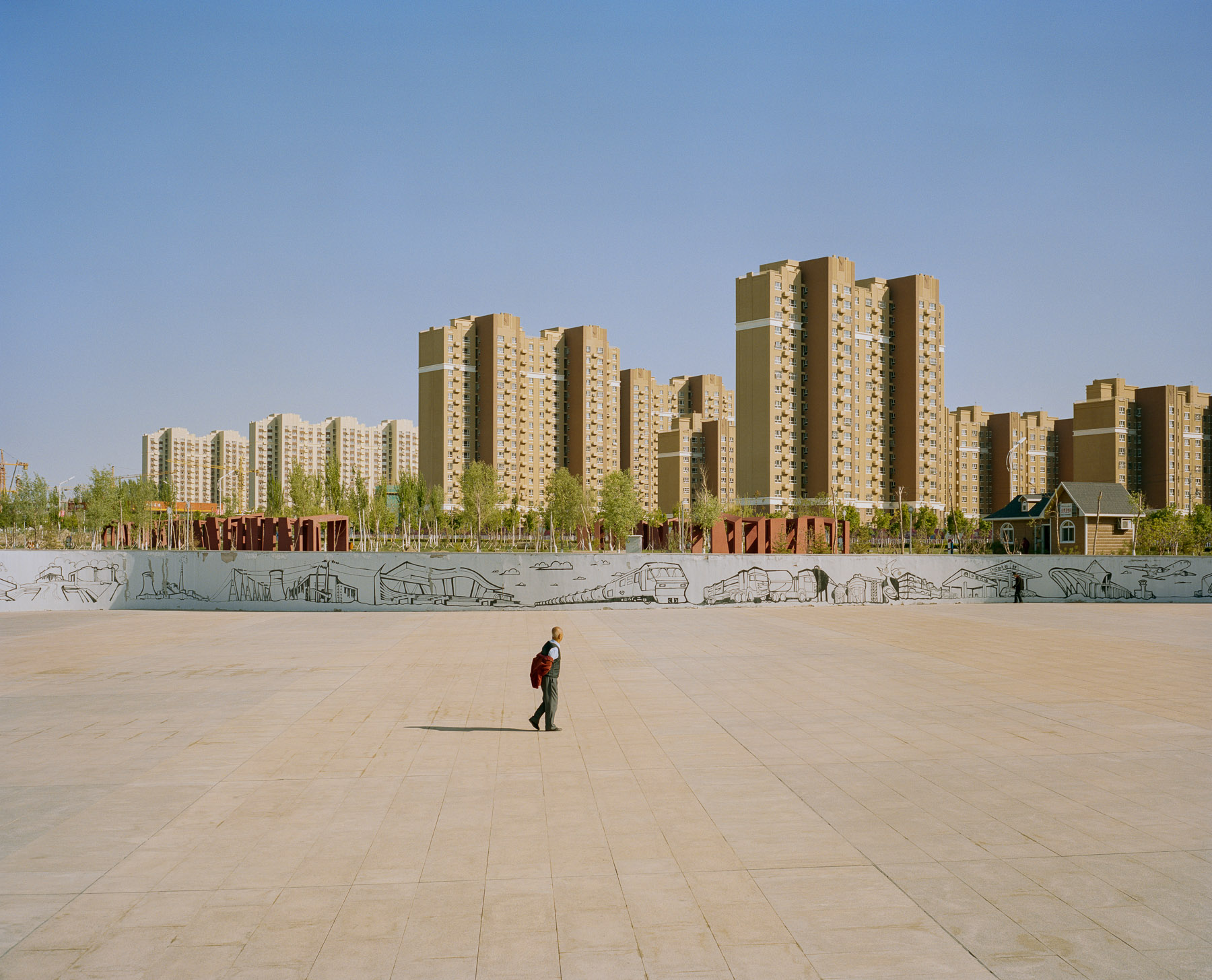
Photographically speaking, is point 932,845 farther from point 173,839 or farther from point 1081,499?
point 1081,499

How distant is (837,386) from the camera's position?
110 meters

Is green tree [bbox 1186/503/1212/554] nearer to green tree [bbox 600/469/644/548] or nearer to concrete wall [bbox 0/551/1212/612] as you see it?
concrete wall [bbox 0/551/1212/612]

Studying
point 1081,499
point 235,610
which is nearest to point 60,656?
point 235,610

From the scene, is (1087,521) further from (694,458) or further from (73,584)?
(694,458)

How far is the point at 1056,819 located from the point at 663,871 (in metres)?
4.15

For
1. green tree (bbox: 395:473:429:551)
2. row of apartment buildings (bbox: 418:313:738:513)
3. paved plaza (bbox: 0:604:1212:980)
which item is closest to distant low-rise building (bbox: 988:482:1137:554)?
paved plaza (bbox: 0:604:1212:980)

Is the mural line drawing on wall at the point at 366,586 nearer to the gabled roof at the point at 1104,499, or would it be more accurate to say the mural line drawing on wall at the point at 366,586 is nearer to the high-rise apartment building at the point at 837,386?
the gabled roof at the point at 1104,499

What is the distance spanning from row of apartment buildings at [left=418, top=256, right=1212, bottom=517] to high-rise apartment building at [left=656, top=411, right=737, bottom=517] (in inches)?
16.3

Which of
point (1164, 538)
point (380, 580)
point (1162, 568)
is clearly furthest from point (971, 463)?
point (380, 580)

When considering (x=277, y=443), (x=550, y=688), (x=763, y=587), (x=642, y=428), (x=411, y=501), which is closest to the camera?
(x=550, y=688)

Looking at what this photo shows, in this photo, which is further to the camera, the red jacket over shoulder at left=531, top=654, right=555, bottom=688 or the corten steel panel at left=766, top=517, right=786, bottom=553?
the corten steel panel at left=766, top=517, right=786, bottom=553

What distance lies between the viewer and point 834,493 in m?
107

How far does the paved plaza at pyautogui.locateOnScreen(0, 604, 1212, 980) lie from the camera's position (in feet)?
19.6

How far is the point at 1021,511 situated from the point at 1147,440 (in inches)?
2809
